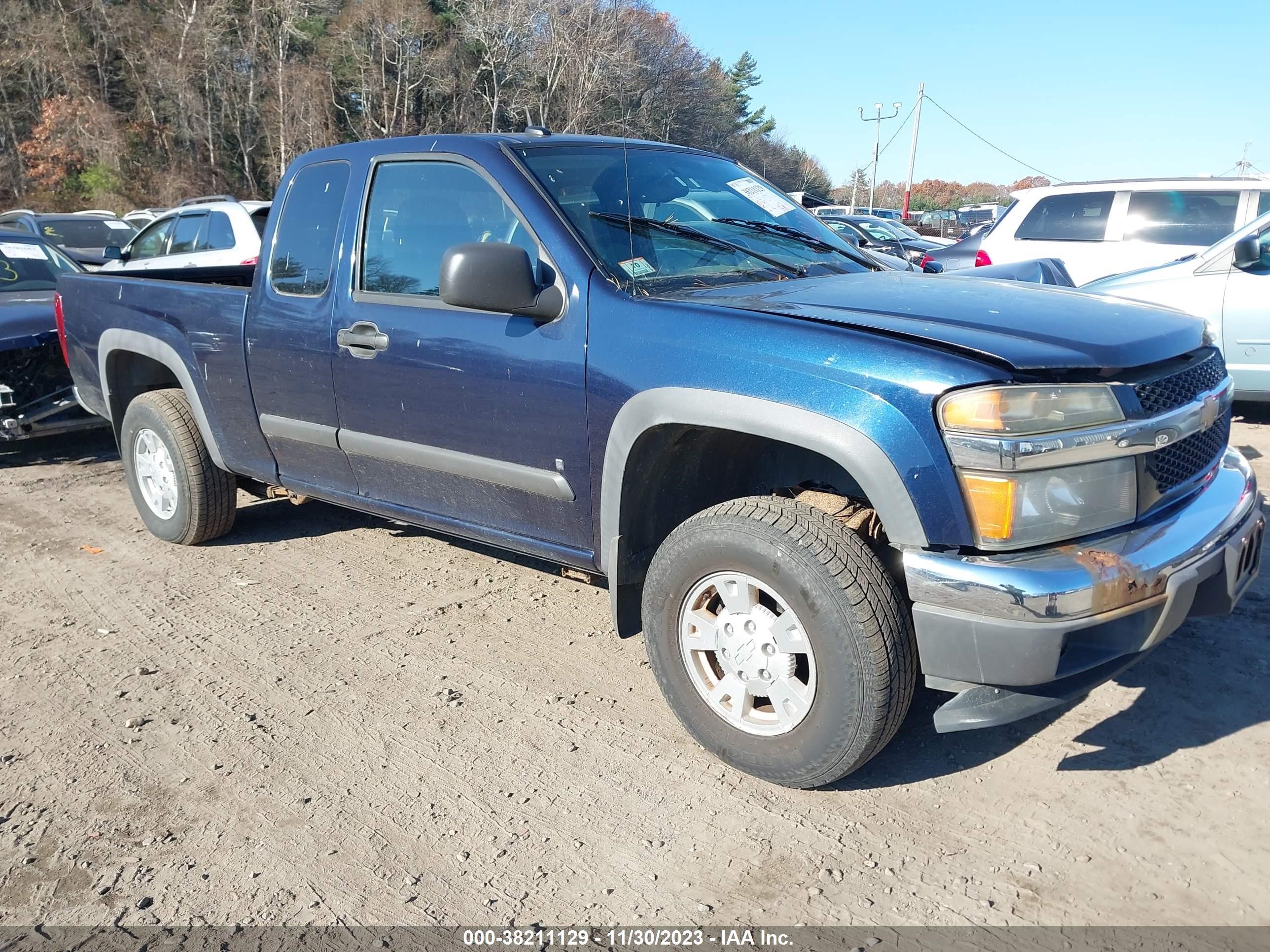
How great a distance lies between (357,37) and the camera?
3253 cm

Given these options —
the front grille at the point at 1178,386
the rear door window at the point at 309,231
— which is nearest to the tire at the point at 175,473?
the rear door window at the point at 309,231

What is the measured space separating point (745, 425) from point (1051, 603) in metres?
0.88

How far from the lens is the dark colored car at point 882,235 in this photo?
12.6m

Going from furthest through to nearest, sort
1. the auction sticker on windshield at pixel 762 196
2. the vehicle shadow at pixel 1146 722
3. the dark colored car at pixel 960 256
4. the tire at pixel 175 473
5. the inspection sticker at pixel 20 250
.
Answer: the dark colored car at pixel 960 256 → the inspection sticker at pixel 20 250 → the tire at pixel 175 473 → the auction sticker on windshield at pixel 762 196 → the vehicle shadow at pixel 1146 722

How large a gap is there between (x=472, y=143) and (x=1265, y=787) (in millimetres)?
3279

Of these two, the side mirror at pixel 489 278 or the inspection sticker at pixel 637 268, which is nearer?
the side mirror at pixel 489 278

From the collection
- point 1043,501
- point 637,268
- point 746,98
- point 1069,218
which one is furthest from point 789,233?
point 746,98

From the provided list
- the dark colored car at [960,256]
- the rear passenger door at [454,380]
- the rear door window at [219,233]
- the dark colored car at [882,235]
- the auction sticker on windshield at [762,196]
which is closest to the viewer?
the rear passenger door at [454,380]

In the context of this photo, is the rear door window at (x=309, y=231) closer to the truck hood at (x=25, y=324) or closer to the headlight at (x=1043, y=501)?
the headlight at (x=1043, y=501)

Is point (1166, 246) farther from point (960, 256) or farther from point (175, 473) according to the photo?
point (175, 473)

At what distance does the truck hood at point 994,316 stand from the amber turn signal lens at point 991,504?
0.28m

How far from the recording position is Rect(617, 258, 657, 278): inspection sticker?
317 centimetres

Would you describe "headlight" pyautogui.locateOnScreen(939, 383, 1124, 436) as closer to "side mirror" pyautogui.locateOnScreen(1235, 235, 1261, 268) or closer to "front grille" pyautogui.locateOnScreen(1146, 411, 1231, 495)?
"front grille" pyautogui.locateOnScreen(1146, 411, 1231, 495)

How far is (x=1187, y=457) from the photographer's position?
2.75 metres
